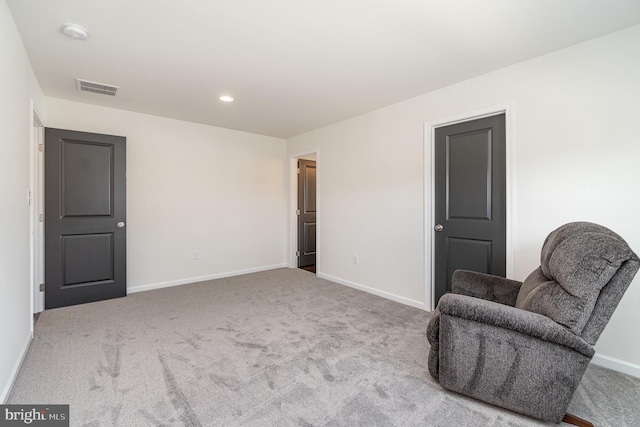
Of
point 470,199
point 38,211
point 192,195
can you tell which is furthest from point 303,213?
point 38,211

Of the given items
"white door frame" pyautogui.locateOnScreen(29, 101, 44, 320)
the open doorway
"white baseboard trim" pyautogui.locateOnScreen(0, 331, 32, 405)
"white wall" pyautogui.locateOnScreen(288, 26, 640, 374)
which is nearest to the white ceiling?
"white wall" pyautogui.locateOnScreen(288, 26, 640, 374)

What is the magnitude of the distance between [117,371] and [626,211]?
370 centimetres

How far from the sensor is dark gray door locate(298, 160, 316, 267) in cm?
546

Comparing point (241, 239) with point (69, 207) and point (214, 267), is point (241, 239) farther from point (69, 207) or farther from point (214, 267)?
point (69, 207)

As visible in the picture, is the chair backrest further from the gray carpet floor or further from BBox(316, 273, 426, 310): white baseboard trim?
BBox(316, 273, 426, 310): white baseboard trim

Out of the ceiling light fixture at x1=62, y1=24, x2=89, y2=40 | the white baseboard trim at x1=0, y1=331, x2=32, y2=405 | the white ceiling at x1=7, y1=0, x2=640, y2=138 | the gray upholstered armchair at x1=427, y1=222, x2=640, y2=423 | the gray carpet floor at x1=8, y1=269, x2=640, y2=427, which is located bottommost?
the gray carpet floor at x1=8, y1=269, x2=640, y2=427

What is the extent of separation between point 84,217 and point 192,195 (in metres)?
1.31

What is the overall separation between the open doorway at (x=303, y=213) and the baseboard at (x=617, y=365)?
3740mm

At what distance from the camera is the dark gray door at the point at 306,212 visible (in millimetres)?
5457

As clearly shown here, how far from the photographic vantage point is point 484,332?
→ 1.62m

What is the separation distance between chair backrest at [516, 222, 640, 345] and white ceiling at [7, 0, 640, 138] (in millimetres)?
1470

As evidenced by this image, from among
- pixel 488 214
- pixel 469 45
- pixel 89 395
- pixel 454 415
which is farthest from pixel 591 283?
pixel 89 395

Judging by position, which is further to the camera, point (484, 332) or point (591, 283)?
point (484, 332)

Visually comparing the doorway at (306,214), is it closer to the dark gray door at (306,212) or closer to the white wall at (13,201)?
the dark gray door at (306,212)
